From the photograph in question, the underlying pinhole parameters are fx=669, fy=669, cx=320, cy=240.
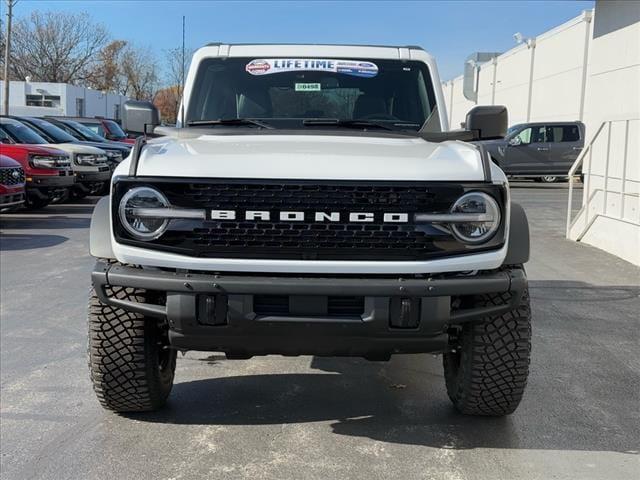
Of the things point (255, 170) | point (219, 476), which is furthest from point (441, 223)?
point (219, 476)

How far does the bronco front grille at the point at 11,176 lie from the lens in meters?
10.6

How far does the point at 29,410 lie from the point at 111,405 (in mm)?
630

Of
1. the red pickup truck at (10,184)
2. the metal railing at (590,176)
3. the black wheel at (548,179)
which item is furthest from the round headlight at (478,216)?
the black wheel at (548,179)

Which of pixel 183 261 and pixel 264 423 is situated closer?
pixel 183 261

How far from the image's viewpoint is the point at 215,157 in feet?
9.94

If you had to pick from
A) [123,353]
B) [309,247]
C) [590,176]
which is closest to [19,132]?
[590,176]

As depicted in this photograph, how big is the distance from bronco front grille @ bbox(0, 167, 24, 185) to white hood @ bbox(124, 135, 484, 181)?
8.40 m

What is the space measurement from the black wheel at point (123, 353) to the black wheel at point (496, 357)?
1570 mm

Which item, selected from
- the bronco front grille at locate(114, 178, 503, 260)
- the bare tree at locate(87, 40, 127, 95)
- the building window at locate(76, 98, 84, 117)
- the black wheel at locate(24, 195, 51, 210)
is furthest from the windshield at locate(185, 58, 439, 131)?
the bare tree at locate(87, 40, 127, 95)

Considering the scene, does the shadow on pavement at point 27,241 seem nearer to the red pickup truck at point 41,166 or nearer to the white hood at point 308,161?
the red pickup truck at point 41,166

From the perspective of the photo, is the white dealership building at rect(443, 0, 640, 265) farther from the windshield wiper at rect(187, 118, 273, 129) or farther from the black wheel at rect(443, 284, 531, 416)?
the black wheel at rect(443, 284, 531, 416)

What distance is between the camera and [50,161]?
501 inches

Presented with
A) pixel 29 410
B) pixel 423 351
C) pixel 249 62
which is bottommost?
pixel 29 410

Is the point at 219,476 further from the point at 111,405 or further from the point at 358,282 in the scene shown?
the point at 358,282
